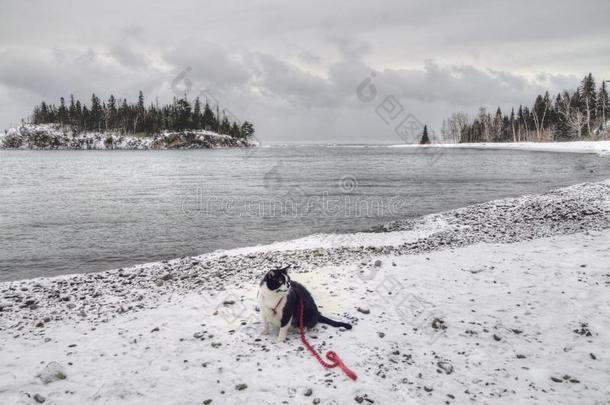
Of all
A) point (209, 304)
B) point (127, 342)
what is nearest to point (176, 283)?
point (209, 304)

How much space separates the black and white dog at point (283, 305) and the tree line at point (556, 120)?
435 ft

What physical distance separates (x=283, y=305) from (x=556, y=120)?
16568 cm

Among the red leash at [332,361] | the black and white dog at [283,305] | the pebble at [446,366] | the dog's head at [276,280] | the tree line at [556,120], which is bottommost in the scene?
the pebble at [446,366]

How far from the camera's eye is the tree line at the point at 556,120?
11603cm

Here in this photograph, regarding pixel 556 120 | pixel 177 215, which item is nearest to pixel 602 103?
pixel 556 120

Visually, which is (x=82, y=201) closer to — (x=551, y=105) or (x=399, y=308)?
(x=399, y=308)

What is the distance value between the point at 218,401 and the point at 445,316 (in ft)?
17.3

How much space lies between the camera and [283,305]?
23.2ft

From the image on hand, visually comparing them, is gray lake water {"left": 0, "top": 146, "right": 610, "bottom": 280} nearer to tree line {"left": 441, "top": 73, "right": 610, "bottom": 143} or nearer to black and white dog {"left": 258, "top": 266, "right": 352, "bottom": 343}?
black and white dog {"left": 258, "top": 266, "right": 352, "bottom": 343}

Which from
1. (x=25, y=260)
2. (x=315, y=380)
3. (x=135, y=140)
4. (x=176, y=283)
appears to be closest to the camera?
(x=315, y=380)

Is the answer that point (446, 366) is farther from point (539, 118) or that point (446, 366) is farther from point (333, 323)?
point (539, 118)

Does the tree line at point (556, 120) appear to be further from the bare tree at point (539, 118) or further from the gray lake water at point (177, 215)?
the gray lake water at point (177, 215)

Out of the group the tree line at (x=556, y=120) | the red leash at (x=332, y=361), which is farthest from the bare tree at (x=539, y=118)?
the red leash at (x=332, y=361)

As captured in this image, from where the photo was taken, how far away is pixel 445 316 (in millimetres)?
8148
